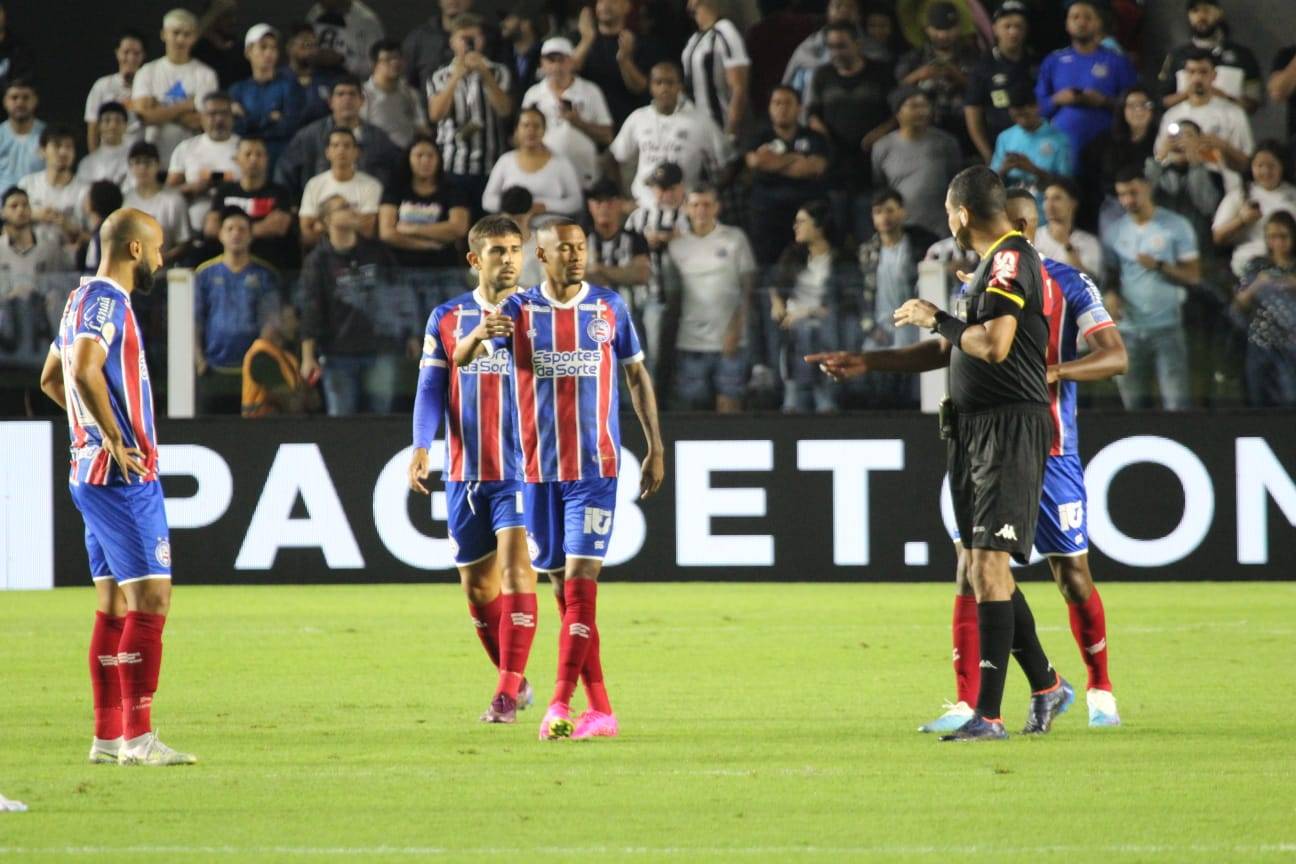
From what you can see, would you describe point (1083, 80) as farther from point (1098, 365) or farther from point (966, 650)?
point (966, 650)

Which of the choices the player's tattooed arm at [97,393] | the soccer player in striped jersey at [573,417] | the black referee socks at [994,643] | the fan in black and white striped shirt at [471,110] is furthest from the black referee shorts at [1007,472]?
the fan in black and white striped shirt at [471,110]

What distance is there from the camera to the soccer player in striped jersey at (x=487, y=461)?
8.12 m

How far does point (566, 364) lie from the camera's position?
7980 millimetres

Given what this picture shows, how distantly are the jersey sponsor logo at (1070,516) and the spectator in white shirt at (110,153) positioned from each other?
34.8 feet

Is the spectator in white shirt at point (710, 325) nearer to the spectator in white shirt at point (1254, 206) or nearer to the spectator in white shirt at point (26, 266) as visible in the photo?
the spectator in white shirt at point (1254, 206)

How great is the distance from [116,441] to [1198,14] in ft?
39.8

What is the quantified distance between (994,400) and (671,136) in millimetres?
9126

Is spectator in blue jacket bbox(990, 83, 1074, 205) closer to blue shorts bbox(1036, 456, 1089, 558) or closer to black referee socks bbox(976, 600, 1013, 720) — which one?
blue shorts bbox(1036, 456, 1089, 558)

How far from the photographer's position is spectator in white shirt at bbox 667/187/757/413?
14.1 m

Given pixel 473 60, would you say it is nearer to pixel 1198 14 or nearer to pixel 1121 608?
pixel 1198 14

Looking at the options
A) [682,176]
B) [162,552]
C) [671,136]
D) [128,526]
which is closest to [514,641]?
[162,552]

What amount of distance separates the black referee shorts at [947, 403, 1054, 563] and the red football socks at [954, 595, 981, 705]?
47cm

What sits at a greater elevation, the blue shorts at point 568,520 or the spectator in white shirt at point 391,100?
the spectator in white shirt at point 391,100

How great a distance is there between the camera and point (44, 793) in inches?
249
